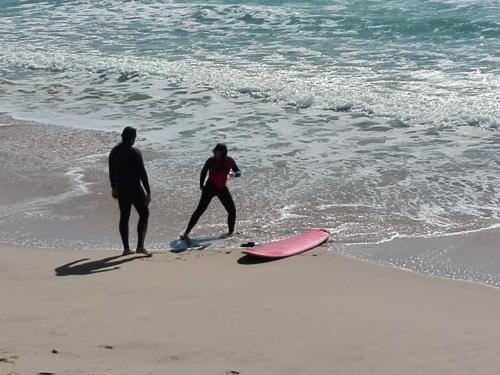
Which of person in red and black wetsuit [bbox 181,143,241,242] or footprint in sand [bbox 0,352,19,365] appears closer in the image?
footprint in sand [bbox 0,352,19,365]

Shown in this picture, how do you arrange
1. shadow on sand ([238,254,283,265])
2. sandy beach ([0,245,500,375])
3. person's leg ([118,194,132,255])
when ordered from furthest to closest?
1. person's leg ([118,194,132,255])
2. shadow on sand ([238,254,283,265])
3. sandy beach ([0,245,500,375])

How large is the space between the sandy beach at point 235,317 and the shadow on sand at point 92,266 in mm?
11

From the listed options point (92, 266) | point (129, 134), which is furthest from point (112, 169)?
A: point (92, 266)

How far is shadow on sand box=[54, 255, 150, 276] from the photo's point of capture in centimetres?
805

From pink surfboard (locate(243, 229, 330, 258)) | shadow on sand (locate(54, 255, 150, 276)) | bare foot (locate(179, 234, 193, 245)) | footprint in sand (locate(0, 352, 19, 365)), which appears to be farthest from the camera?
bare foot (locate(179, 234, 193, 245))

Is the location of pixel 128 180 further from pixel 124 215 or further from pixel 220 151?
pixel 220 151

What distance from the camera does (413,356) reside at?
5.84 m

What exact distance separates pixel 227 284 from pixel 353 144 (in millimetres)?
6575

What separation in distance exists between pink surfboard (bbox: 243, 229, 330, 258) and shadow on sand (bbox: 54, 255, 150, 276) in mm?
1231

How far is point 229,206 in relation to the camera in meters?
9.65

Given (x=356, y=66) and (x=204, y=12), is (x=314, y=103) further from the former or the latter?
(x=204, y=12)

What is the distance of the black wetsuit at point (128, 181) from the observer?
8.84 metres

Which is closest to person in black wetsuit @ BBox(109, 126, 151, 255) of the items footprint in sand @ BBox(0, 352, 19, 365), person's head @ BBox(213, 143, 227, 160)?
person's head @ BBox(213, 143, 227, 160)

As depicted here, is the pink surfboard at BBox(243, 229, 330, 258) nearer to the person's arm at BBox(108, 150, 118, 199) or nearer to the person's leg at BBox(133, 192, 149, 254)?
the person's leg at BBox(133, 192, 149, 254)
